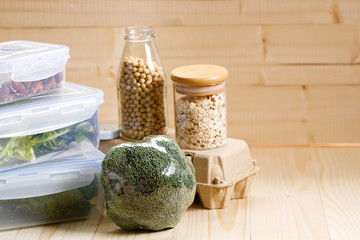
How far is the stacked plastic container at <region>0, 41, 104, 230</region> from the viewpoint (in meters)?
1.01

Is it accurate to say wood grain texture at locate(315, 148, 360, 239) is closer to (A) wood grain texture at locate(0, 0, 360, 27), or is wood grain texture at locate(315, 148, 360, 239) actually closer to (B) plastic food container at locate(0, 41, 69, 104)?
(A) wood grain texture at locate(0, 0, 360, 27)

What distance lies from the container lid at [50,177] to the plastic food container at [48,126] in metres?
0.02

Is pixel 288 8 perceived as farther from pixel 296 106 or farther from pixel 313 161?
pixel 313 161

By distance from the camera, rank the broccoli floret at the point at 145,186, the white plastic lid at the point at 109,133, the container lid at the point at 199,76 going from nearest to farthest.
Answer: the broccoli floret at the point at 145,186
the container lid at the point at 199,76
the white plastic lid at the point at 109,133

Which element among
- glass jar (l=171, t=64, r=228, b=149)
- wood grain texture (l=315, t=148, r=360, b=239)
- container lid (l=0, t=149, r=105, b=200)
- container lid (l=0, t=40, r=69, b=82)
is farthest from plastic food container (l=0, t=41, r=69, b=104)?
wood grain texture (l=315, t=148, r=360, b=239)

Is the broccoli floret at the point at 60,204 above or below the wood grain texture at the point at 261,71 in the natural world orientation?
below

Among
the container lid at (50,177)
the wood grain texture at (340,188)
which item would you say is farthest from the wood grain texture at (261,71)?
the container lid at (50,177)

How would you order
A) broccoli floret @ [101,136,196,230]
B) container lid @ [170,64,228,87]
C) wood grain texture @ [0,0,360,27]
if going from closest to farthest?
broccoli floret @ [101,136,196,230]
container lid @ [170,64,228,87]
wood grain texture @ [0,0,360,27]

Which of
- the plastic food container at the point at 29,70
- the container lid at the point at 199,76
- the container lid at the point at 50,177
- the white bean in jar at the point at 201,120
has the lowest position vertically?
the container lid at the point at 50,177

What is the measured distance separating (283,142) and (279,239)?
55cm

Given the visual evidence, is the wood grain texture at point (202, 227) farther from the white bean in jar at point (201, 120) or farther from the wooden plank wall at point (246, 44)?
the wooden plank wall at point (246, 44)

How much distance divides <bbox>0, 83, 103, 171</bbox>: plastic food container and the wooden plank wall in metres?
0.26

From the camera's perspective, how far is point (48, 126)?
1.04 meters

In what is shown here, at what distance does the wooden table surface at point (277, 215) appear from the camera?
1.02 m
